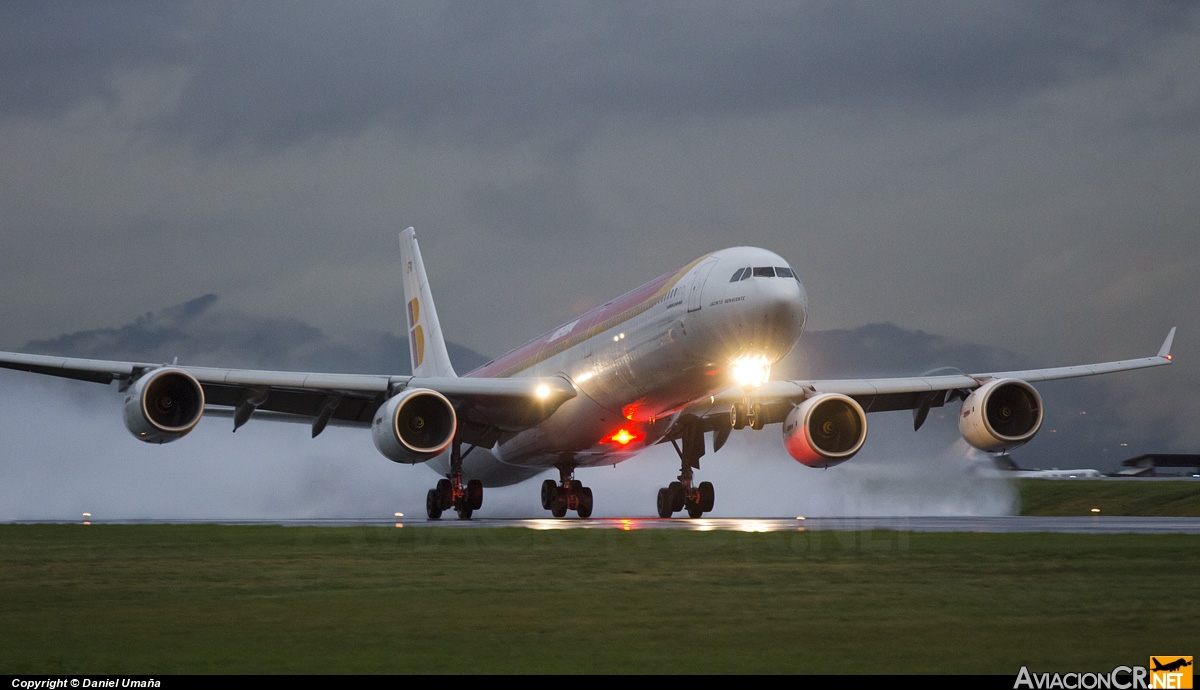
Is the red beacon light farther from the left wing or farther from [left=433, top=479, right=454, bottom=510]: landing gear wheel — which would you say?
[left=433, top=479, right=454, bottom=510]: landing gear wheel

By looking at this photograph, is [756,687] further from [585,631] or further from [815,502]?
[815,502]

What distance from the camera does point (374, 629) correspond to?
11.4 meters

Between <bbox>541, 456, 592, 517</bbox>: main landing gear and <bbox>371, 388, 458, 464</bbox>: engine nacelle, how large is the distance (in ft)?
21.9

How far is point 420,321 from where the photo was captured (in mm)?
56812

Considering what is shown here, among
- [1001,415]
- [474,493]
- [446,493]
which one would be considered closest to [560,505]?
[474,493]

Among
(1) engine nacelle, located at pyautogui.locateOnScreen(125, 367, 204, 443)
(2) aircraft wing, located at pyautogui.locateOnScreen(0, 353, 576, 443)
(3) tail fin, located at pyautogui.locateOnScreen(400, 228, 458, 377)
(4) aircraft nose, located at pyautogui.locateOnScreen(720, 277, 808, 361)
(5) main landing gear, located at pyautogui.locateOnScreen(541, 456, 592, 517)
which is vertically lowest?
(5) main landing gear, located at pyautogui.locateOnScreen(541, 456, 592, 517)

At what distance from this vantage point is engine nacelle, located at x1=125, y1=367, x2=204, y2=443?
3331cm

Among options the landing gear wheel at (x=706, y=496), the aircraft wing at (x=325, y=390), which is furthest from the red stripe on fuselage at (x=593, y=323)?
the landing gear wheel at (x=706, y=496)

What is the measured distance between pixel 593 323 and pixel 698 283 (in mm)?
5766

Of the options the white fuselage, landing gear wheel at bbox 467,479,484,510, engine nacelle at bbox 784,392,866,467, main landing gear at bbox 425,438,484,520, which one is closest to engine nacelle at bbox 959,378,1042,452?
engine nacelle at bbox 784,392,866,467

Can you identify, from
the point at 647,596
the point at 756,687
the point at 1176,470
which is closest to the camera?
the point at 756,687

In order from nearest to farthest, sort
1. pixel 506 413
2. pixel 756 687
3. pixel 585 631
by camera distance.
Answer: pixel 756 687 < pixel 585 631 < pixel 506 413

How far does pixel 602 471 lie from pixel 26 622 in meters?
40.2

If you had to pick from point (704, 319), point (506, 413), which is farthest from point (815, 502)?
point (704, 319)
